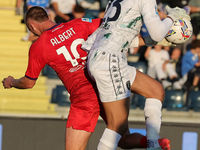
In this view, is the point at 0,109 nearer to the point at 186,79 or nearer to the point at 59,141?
the point at 59,141

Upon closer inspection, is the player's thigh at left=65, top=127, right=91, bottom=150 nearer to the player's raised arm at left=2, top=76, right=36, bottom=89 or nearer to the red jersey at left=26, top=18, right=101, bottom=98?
the red jersey at left=26, top=18, right=101, bottom=98

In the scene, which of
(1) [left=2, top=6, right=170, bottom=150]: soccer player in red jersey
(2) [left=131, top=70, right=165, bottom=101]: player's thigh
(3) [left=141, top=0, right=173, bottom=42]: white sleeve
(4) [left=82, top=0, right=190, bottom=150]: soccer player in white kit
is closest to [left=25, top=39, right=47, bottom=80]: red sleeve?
(1) [left=2, top=6, right=170, bottom=150]: soccer player in red jersey

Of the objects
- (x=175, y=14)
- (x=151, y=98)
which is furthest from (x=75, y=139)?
(x=175, y=14)

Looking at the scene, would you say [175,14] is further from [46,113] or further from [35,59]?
[46,113]

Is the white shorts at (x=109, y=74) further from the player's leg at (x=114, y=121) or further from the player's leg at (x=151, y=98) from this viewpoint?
the player's leg at (x=151, y=98)

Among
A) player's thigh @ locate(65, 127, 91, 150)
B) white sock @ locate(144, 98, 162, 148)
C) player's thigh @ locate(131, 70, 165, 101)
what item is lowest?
player's thigh @ locate(65, 127, 91, 150)

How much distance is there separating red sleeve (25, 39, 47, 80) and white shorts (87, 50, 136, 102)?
0.43 metres

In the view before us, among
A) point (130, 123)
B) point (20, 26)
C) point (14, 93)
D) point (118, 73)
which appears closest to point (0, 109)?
point (14, 93)

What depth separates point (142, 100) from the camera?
667cm

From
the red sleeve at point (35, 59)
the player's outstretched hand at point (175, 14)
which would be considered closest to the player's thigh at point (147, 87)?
the player's outstretched hand at point (175, 14)

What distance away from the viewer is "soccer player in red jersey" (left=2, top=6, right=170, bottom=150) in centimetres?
399

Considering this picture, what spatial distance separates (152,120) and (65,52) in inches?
37.4

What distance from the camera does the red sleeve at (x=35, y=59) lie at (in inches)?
155

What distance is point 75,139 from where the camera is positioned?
13.5ft
